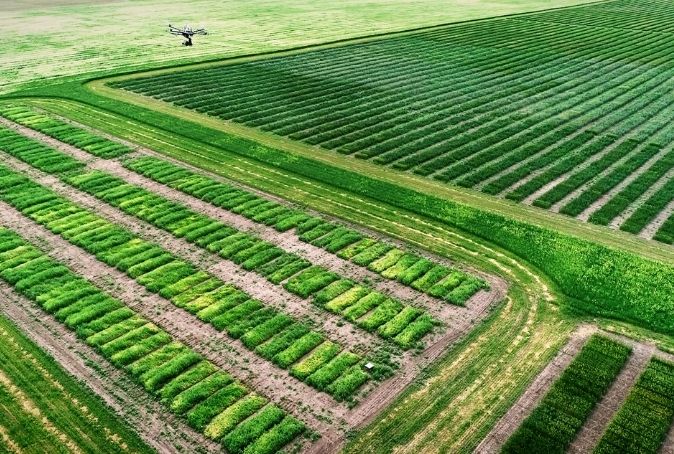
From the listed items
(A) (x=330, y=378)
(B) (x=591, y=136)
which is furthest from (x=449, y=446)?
(B) (x=591, y=136)

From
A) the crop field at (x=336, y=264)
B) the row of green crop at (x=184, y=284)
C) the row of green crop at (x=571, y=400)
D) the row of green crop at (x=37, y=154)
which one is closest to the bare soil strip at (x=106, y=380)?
the crop field at (x=336, y=264)

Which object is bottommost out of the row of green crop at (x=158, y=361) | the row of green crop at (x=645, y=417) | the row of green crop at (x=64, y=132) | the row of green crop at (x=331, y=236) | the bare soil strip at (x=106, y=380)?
the bare soil strip at (x=106, y=380)

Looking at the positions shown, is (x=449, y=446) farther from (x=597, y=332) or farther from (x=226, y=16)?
(x=226, y=16)

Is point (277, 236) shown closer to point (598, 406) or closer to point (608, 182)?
→ point (598, 406)

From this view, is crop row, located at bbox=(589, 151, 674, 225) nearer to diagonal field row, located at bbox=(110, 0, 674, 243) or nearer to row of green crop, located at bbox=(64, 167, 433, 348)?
diagonal field row, located at bbox=(110, 0, 674, 243)

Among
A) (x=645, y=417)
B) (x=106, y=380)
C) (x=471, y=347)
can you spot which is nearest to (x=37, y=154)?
(x=106, y=380)

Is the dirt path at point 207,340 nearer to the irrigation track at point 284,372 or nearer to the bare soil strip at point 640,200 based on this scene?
the irrigation track at point 284,372

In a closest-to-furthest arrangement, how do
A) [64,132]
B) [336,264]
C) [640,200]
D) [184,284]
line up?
[184,284] < [336,264] < [640,200] < [64,132]
